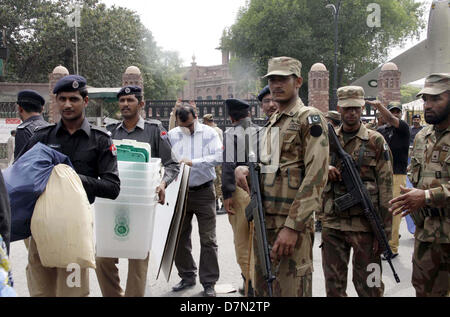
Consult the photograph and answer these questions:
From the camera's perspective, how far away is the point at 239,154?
4.67 meters

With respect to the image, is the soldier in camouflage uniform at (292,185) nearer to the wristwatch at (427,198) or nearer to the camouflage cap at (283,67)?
the camouflage cap at (283,67)

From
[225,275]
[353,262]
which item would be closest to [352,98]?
[353,262]

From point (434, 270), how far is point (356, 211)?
710 mm

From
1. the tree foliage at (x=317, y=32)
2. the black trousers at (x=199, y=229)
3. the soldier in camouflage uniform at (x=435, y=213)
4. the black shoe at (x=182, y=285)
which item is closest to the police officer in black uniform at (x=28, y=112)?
the black trousers at (x=199, y=229)

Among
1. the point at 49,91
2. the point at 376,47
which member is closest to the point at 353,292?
the point at 49,91

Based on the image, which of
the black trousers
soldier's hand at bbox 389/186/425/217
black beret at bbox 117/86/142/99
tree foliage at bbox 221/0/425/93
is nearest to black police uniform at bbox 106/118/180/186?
black beret at bbox 117/86/142/99

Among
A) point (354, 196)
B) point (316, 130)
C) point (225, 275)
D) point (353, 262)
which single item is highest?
point (316, 130)

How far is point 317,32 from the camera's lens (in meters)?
35.3

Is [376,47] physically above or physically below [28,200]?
above

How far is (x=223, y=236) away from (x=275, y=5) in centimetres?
3135

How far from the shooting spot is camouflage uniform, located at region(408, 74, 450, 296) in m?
3.27

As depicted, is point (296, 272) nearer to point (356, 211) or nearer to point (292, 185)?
point (292, 185)

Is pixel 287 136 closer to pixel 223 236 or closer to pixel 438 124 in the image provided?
pixel 438 124

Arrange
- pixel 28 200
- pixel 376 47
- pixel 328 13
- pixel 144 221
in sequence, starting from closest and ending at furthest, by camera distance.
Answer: pixel 28 200 < pixel 144 221 < pixel 328 13 < pixel 376 47
